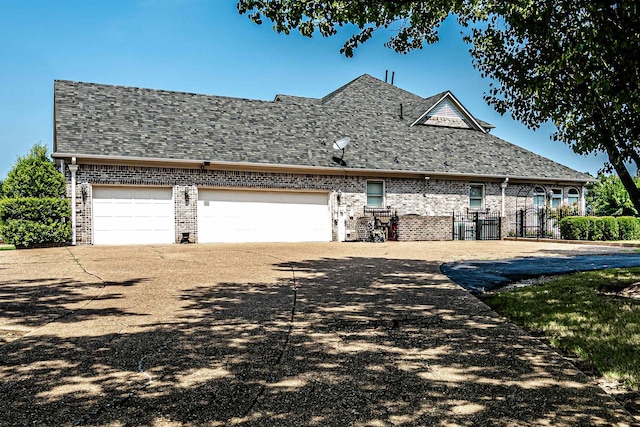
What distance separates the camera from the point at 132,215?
16484 mm

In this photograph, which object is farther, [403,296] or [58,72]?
[58,72]

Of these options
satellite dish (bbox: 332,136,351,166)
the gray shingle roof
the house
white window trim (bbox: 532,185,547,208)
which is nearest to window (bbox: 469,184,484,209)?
the house

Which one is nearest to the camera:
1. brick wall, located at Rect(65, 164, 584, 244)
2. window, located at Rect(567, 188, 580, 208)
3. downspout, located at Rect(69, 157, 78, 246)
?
downspout, located at Rect(69, 157, 78, 246)

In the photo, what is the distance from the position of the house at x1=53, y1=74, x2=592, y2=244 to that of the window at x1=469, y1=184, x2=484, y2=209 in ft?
0.18

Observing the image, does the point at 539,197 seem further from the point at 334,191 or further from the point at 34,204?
the point at 34,204

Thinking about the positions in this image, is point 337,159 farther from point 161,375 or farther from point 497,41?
point 161,375

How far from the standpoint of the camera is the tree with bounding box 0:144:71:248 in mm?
14320

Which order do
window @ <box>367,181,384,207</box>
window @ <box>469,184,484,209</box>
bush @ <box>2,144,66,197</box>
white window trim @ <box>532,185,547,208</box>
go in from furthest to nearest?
white window trim @ <box>532,185,547,208</box> < window @ <box>469,184,484,209</box> < window @ <box>367,181,384,207</box> < bush @ <box>2,144,66,197</box>

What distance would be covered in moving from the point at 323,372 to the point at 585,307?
3.94m

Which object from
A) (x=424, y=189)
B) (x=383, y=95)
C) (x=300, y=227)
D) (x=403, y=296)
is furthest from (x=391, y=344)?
(x=383, y=95)

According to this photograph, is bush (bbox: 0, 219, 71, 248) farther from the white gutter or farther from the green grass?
the green grass

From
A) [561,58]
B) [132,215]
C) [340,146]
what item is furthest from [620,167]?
[132,215]

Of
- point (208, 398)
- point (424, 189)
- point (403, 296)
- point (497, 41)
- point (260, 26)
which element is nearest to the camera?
point (208, 398)

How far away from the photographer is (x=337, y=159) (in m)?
19.7
